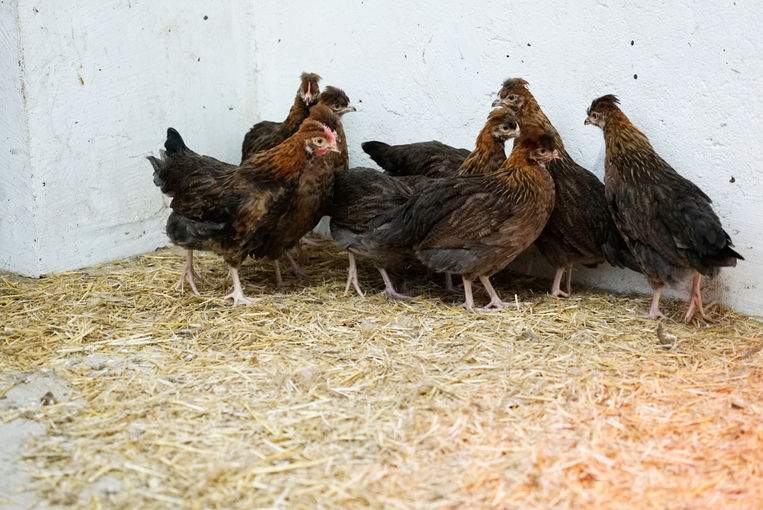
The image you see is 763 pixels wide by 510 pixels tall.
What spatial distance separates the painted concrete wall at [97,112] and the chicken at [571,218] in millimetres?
2697

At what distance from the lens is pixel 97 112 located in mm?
5574

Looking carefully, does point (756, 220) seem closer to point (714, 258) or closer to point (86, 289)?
point (714, 258)

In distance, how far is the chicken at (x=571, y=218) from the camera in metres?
4.89

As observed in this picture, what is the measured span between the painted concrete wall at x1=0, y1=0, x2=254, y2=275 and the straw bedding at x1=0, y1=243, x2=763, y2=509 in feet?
2.14

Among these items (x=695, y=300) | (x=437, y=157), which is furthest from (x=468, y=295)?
(x=695, y=300)

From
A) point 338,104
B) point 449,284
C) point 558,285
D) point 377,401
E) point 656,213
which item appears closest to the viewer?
point 377,401

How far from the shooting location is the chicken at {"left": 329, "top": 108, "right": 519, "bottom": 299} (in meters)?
5.05

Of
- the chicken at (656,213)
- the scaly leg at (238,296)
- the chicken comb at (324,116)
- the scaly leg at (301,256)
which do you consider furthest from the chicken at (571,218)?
the scaly leg at (238,296)

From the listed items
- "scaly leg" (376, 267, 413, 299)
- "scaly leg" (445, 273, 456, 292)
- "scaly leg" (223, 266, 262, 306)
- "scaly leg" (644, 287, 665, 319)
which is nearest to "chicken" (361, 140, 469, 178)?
"scaly leg" (445, 273, 456, 292)

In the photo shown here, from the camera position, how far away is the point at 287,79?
6672 mm

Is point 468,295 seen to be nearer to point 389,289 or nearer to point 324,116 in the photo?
point 389,289

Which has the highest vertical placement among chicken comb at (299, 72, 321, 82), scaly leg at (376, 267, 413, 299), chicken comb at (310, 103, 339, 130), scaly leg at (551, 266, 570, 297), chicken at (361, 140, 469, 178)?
chicken comb at (299, 72, 321, 82)

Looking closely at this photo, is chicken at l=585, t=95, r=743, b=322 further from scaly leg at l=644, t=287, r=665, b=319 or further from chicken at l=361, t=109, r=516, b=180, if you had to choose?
chicken at l=361, t=109, r=516, b=180

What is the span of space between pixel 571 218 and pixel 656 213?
61cm
